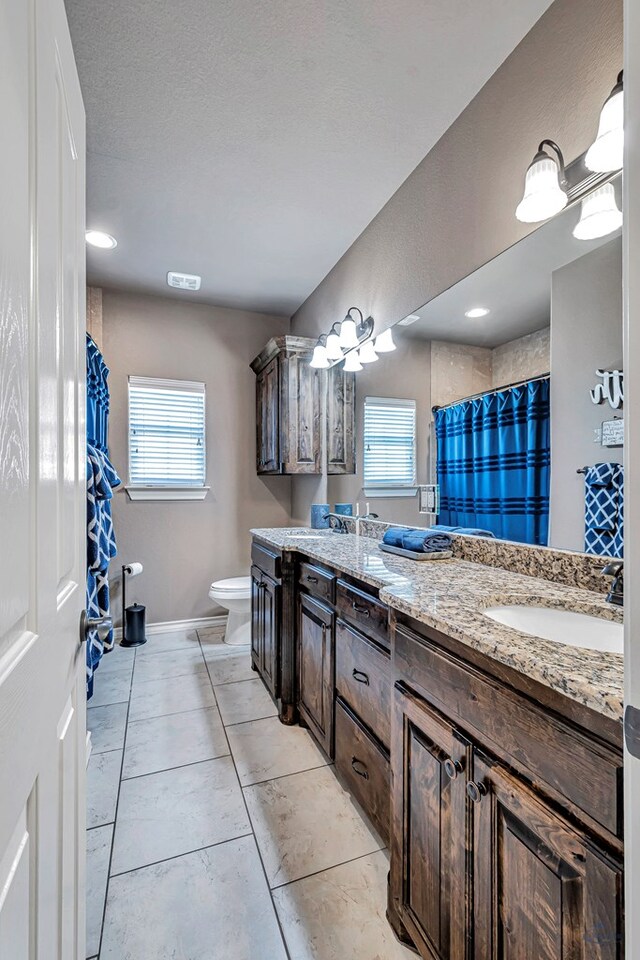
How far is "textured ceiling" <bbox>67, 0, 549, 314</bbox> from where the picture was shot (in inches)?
55.5

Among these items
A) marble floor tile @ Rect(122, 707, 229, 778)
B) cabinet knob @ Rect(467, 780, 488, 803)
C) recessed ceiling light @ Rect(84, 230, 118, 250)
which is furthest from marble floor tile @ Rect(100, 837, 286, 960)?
recessed ceiling light @ Rect(84, 230, 118, 250)

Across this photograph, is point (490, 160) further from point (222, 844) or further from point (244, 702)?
point (244, 702)

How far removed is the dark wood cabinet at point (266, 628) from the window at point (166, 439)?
1209 mm

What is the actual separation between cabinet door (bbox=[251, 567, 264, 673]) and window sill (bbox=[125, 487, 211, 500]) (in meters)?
1.13

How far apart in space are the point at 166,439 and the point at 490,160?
2754 millimetres

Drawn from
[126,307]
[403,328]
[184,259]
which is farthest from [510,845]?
[126,307]

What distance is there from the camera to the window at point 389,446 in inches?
86.0

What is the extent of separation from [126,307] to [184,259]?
0.76 m

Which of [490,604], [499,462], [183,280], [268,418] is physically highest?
[183,280]

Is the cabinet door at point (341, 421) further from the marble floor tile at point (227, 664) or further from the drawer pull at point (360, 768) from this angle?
the drawer pull at point (360, 768)

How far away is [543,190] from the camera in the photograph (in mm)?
1309

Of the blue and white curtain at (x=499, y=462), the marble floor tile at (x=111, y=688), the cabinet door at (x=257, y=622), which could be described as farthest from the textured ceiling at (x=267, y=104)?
the marble floor tile at (x=111, y=688)

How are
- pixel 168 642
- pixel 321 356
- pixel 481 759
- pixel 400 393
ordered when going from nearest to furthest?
pixel 481 759 → pixel 400 393 → pixel 321 356 → pixel 168 642

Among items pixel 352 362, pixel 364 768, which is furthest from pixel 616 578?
pixel 352 362
